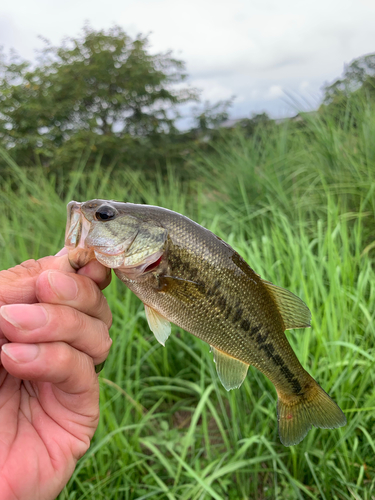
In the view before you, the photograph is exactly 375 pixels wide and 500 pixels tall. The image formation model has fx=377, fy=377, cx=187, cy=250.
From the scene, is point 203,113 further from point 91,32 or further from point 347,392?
point 347,392

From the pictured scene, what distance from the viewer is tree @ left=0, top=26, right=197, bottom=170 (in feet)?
31.4

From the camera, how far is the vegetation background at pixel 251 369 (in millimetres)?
2234

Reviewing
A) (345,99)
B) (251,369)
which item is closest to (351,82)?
(345,99)

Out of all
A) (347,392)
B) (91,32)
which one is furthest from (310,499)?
(91,32)

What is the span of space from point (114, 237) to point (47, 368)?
1.52 ft

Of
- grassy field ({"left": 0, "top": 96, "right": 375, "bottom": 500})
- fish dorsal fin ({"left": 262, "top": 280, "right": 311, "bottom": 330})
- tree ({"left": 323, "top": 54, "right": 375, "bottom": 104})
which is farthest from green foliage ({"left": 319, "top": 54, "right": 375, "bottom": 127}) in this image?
fish dorsal fin ({"left": 262, "top": 280, "right": 311, "bottom": 330})

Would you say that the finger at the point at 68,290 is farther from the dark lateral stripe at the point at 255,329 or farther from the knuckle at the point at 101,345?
the dark lateral stripe at the point at 255,329

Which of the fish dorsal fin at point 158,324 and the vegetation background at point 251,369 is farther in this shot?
the vegetation background at point 251,369

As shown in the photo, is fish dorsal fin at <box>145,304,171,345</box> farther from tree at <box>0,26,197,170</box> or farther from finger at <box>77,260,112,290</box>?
tree at <box>0,26,197,170</box>

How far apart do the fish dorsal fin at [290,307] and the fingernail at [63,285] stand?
2.17ft

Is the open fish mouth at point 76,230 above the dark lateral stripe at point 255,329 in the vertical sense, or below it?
above

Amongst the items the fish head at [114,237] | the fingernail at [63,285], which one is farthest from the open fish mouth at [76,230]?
the fingernail at [63,285]

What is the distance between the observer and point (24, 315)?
1146mm

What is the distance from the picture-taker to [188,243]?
1.24 m
